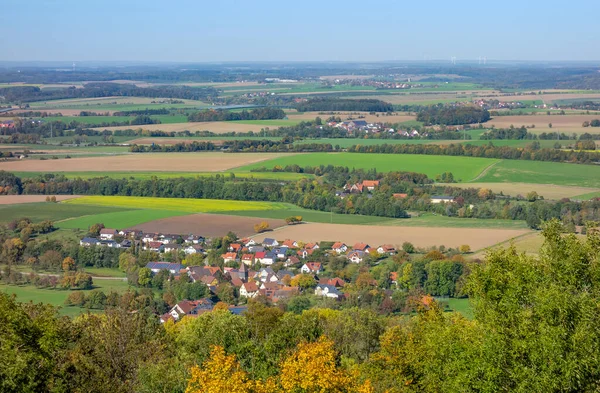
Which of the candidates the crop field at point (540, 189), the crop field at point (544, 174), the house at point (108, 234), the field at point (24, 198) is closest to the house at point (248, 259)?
the house at point (108, 234)

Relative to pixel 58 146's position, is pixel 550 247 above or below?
above

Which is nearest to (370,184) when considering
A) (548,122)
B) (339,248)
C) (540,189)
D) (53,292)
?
(540,189)

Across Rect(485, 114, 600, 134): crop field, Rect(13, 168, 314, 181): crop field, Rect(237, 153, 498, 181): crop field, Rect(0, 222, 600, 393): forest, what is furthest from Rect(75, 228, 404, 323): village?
Rect(485, 114, 600, 134): crop field

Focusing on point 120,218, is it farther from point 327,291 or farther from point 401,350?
point 401,350

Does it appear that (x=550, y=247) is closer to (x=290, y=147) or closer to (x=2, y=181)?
(x=2, y=181)

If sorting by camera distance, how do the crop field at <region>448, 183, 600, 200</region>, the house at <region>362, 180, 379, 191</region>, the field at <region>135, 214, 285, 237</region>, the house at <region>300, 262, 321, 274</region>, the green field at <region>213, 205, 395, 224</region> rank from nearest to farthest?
the house at <region>300, 262, 321, 274</region>, the field at <region>135, 214, 285, 237</region>, the green field at <region>213, 205, 395, 224</region>, the crop field at <region>448, 183, 600, 200</region>, the house at <region>362, 180, 379, 191</region>

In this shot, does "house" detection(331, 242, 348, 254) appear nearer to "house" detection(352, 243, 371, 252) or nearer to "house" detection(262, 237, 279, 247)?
"house" detection(352, 243, 371, 252)

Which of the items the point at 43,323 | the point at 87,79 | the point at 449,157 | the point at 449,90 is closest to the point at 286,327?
the point at 43,323

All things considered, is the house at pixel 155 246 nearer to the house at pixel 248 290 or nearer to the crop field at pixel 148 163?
the house at pixel 248 290
